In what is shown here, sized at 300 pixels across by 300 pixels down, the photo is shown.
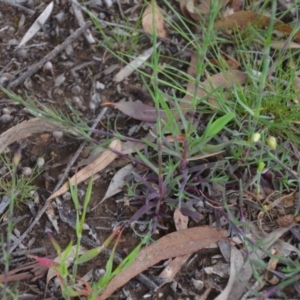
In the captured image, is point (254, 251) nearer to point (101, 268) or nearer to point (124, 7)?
point (101, 268)

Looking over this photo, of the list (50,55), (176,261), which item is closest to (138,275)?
(176,261)

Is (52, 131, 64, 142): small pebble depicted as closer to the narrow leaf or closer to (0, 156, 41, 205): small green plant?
(0, 156, 41, 205): small green plant

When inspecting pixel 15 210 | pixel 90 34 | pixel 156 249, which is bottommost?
pixel 156 249

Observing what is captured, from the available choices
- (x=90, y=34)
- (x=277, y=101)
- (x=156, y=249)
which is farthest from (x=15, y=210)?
(x=277, y=101)

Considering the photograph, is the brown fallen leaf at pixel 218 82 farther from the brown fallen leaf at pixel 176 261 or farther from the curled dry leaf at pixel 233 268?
the curled dry leaf at pixel 233 268

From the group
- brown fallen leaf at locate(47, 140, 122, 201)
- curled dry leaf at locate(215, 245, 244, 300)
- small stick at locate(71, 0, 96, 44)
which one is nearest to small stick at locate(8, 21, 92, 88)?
small stick at locate(71, 0, 96, 44)

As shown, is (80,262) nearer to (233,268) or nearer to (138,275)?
(138,275)
